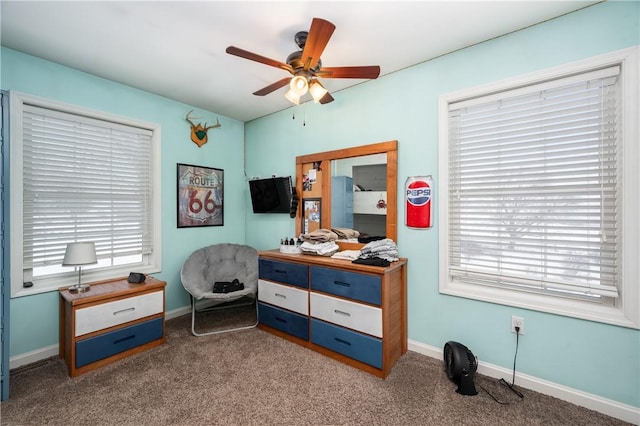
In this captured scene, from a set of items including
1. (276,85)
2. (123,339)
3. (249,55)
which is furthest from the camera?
(123,339)

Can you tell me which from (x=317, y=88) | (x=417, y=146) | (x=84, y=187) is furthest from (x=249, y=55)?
(x=84, y=187)

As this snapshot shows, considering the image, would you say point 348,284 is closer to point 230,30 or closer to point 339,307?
point 339,307

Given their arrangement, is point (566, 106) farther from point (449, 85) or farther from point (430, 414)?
point (430, 414)

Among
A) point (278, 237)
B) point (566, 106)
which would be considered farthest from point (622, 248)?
point (278, 237)

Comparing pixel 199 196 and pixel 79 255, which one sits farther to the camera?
pixel 199 196

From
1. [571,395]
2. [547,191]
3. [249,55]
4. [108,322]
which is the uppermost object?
[249,55]

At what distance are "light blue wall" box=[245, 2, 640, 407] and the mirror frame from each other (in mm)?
72

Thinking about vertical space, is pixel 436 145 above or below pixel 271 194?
above

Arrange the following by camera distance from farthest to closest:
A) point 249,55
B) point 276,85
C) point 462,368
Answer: point 276,85 < point 462,368 < point 249,55

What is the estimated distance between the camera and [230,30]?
193 centimetres

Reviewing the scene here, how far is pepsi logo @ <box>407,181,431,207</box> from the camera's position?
2.30 meters

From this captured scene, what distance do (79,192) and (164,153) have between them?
2.92 ft

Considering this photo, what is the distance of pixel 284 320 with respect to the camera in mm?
2619

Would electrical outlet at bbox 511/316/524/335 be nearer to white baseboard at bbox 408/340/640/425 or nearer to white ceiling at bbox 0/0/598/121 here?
white baseboard at bbox 408/340/640/425
